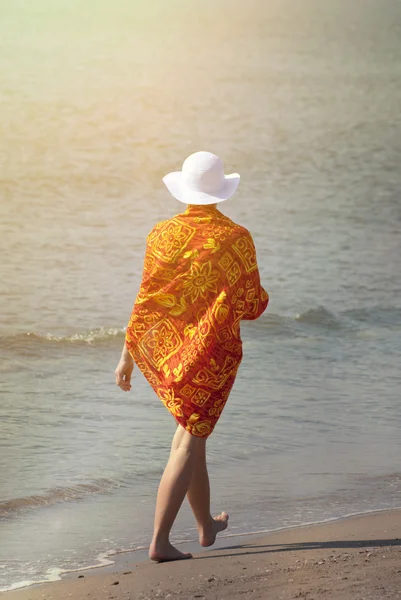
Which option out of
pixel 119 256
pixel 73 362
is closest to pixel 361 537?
pixel 73 362

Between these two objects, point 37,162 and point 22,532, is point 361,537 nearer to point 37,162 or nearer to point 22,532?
point 22,532

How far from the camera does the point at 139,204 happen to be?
819 cm

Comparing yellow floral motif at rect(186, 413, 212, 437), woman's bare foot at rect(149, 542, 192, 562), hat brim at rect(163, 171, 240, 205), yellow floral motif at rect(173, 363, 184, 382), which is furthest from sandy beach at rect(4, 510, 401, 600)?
hat brim at rect(163, 171, 240, 205)

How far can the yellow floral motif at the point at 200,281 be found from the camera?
1.90 m

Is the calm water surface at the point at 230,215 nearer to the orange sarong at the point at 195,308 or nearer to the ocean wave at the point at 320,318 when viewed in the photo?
the ocean wave at the point at 320,318

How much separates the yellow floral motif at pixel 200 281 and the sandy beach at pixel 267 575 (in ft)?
1.68

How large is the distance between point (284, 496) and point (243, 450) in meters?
0.60

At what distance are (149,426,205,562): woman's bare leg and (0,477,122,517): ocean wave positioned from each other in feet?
2.14

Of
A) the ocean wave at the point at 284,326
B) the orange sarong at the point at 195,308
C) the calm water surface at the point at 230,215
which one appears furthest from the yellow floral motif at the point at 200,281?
the ocean wave at the point at 284,326

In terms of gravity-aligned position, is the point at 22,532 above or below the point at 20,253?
above

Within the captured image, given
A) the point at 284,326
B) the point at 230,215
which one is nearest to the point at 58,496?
the point at 284,326

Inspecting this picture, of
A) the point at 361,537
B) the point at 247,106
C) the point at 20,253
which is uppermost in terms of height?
the point at 361,537

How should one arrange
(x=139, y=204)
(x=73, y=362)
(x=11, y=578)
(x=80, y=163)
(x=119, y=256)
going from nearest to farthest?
(x=11, y=578) < (x=73, y=362) < (x=119, y=256) < (x=139, y=204) < (x=80, y=163)

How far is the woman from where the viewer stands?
190 centimetres
